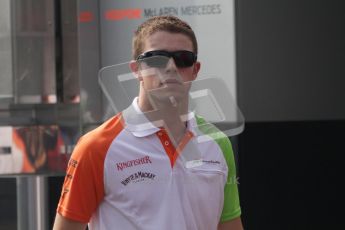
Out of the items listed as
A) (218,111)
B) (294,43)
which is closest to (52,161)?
(294,43)

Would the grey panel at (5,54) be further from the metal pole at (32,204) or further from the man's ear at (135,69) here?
the man's ear at (135,69)

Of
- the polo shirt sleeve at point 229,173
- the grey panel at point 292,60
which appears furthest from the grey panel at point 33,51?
the polo shirt sleeve at point 229,173

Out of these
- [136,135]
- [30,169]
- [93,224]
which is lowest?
[30,169]

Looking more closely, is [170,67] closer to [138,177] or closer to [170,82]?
[170,82]

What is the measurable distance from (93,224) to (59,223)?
92 mm

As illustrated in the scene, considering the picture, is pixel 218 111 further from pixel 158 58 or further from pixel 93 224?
pixel 93 224

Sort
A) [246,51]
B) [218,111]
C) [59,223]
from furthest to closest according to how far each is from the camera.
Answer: [246,51], [218,111], [59,223]

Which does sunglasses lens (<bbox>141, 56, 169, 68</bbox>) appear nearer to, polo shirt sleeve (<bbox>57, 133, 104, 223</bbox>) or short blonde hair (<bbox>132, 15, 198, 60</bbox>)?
short blonde hair (<bbox>132, 15, 198, 60</bbox>)

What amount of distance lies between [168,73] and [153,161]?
0.24 m

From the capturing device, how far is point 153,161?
6.45 ft

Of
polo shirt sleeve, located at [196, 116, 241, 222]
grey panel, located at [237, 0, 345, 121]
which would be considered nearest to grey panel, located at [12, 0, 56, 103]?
grey panel, located at [237, 0, 345, 121]

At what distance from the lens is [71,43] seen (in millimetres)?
4219

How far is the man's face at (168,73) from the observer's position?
1924mm

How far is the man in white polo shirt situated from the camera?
6.25ft
